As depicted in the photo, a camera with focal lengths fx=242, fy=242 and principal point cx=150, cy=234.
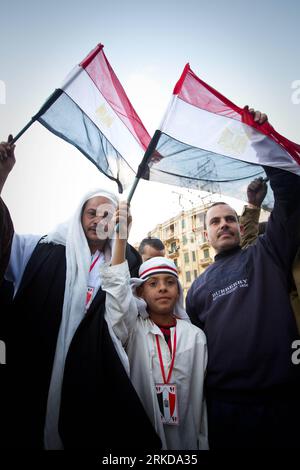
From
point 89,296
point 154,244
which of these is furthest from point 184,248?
point 89,296

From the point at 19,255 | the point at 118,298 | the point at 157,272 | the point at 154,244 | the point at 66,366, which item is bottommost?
the point at 66,366

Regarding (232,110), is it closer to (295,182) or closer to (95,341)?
(295,182)

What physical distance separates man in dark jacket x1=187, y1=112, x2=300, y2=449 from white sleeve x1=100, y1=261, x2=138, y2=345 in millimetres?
783

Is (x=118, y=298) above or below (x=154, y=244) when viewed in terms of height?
below

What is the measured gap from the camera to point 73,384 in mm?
1615

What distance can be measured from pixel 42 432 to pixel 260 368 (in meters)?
1.58

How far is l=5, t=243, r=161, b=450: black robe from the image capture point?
158 cm

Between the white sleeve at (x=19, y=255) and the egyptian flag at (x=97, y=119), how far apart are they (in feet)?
4.22

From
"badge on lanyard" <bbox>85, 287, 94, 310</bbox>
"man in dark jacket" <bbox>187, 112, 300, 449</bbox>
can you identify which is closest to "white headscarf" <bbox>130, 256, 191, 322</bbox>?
"man in dark jacket" <bbox>187, 112, 300, 449</bbox>

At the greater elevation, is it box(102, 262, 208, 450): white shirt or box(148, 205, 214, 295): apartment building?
box(148, 205, 214, 295): apartment building

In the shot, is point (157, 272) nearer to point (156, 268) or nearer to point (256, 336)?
point (156, 268)

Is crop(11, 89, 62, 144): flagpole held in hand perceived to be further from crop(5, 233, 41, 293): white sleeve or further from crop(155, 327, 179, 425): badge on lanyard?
crop(155, 327, 179, 425): badge on lanyard

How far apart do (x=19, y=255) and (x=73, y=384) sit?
3.87 ft
